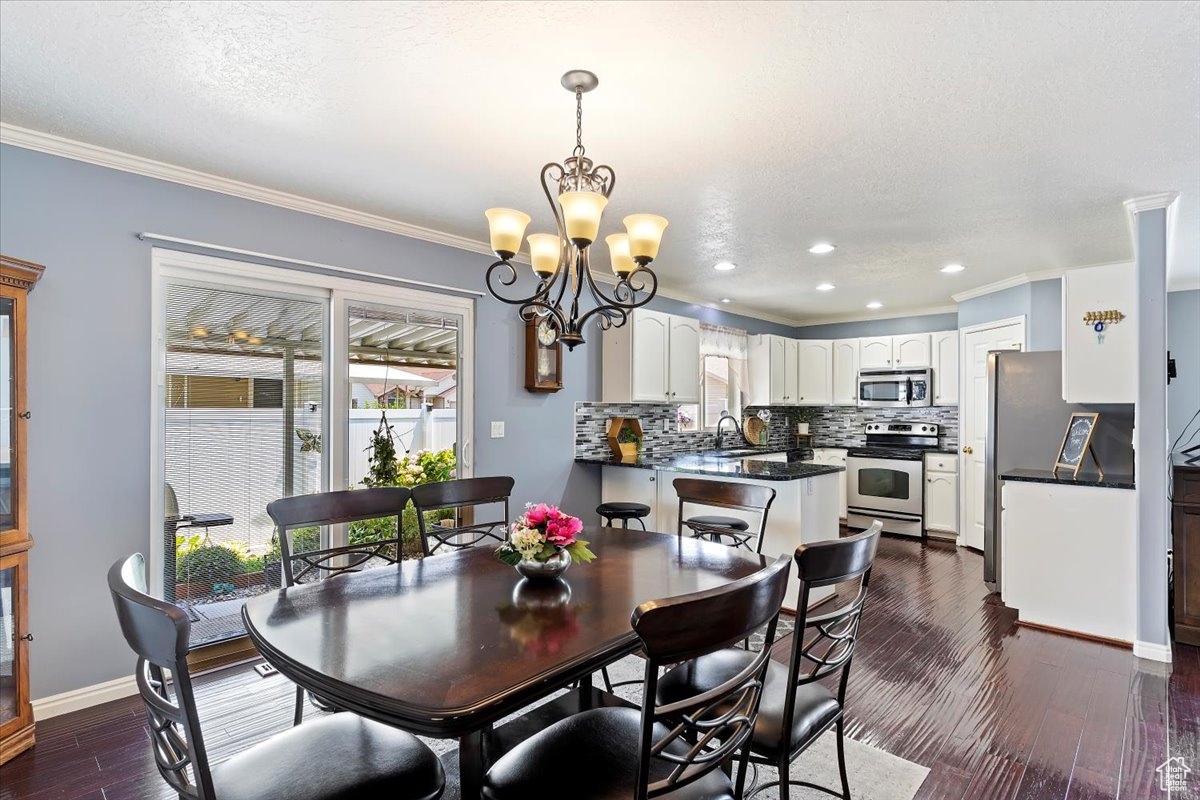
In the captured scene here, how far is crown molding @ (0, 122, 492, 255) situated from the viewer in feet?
8.06

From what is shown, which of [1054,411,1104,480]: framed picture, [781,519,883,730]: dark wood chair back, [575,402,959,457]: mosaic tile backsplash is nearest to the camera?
[781,519,883,730]: dark wood chair back

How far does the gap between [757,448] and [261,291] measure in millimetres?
4868

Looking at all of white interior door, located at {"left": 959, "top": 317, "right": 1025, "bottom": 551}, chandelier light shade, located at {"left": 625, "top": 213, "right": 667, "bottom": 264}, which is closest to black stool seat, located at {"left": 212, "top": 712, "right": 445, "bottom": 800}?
chandelier light shade, located at {"left": 625, "top": 213, "right": 667, "bottom": 264}

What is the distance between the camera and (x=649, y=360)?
4910mm

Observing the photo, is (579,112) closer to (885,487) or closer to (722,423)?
(722,423)

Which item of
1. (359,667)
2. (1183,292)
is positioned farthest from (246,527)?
(1183,292)

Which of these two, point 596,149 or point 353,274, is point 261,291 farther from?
point 596,149

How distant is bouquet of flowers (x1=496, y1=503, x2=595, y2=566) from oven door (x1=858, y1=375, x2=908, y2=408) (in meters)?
5.65

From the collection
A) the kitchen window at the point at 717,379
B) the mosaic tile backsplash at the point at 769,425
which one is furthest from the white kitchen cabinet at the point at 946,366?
the kitchen window at the point at 717,379

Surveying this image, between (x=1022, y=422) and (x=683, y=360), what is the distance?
8.35ft

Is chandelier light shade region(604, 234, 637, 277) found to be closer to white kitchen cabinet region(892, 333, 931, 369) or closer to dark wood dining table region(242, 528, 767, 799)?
dark wood dining table region(242, 528, 767, 799)

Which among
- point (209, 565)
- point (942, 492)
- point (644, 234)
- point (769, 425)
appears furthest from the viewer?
point (769, 425)

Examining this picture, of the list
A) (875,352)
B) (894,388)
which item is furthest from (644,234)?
(875,352)

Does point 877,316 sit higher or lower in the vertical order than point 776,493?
higher
